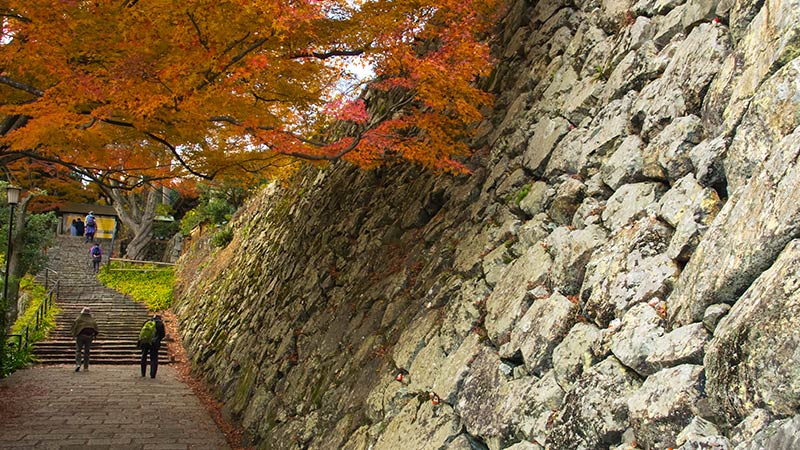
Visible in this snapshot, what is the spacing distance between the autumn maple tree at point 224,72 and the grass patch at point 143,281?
14098 millimetres

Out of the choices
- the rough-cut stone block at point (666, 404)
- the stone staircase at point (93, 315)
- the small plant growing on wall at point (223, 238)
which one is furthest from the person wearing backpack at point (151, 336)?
the rough-cut stone block at point (666, 404)

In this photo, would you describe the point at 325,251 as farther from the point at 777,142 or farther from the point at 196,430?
the point at 777,142

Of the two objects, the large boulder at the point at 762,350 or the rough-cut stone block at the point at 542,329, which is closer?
the large boulder at the point at 762,350

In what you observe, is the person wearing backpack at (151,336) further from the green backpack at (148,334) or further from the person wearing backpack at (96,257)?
the person wearing backpack at (96,257)

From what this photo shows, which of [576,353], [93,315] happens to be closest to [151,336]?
[93,315]

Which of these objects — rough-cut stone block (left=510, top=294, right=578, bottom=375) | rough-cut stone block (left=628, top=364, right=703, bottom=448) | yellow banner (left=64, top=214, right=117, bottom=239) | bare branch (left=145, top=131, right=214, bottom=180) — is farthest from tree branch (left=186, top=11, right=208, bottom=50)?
yellow banner (left=64, top=214, right=117, bottom=239)

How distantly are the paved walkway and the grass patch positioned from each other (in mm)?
9479

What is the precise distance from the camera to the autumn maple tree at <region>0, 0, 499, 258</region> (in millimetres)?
6891

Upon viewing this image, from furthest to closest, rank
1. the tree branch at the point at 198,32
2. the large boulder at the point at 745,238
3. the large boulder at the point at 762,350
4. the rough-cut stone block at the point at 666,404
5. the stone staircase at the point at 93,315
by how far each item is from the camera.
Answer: the stone staircase at the point at 93,315 → the tree branch at the point at 198,32 → the rough-cut stone block at the point at 666,404 → the large boulder at the point at 745,238 → the large boulder at the point at 762,350

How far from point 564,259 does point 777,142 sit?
1990 millimetres

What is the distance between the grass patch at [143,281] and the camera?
76.1 feet

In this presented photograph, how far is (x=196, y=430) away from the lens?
31.5ft

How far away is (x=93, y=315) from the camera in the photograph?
19422 mm

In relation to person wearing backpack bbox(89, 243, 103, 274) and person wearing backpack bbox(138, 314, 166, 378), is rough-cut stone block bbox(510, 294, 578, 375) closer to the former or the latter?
person wearing backpack bbox(138, 314, 166, 378)
